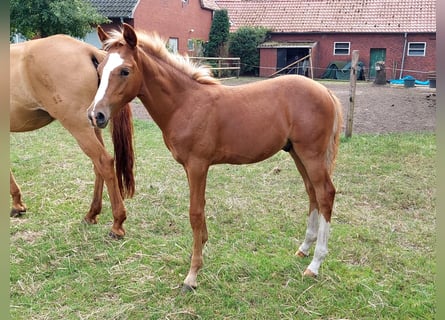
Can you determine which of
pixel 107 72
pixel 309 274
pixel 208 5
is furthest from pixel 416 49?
pixel 107 72

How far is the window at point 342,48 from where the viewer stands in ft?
82.7

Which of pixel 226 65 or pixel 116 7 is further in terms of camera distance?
pixel 226 65

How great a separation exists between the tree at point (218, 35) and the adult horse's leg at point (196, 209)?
76.2ft

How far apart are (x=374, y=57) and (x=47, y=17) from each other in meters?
20.7

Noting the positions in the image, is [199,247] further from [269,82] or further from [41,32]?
[41,32]

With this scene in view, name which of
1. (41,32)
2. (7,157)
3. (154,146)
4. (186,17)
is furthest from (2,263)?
(186,17)

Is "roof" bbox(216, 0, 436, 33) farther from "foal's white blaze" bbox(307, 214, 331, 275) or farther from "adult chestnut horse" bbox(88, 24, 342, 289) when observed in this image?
"foal's white blaze" bbox(307, 214, 331, 275)

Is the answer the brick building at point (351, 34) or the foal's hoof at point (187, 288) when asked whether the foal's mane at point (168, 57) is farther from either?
the brick building at point (351, 34)

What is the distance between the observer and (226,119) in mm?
2928

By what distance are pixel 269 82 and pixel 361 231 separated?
1.84 meters

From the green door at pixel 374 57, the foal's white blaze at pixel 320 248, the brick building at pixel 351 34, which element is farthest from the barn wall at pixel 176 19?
the foal's white blaze at pixel 320 248

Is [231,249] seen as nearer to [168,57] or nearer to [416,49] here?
[168,57]

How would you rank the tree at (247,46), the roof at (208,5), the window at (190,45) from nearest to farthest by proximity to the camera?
the window at (190,45)
the roof at (208,5)
the tree at (247,46)

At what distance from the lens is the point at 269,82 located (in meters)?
3.10
